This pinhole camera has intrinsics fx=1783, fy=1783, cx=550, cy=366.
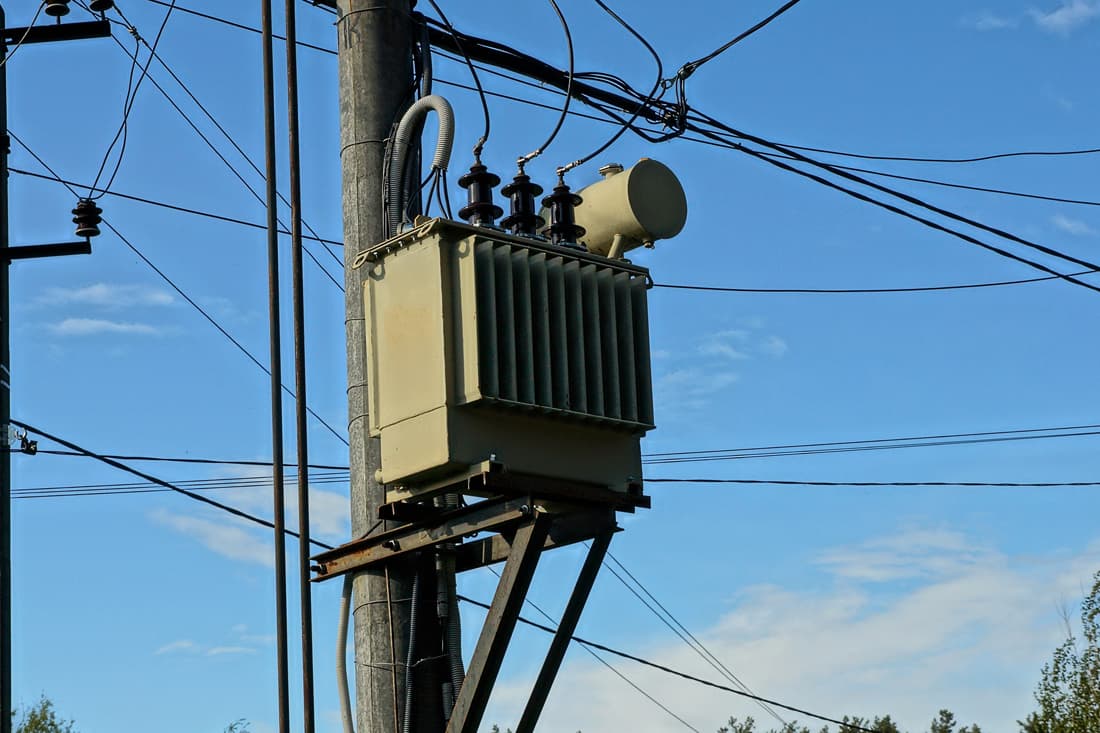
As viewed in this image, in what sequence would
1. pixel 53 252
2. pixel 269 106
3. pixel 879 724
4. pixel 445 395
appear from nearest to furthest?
pixel 445 395 < pixel 269 106 < pixel 53 252 < pixel 879 724

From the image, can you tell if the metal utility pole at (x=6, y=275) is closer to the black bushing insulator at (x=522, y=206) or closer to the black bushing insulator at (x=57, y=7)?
the black bushing insulator at (x=57, y=7)

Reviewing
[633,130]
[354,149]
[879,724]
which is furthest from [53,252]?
[879,724]

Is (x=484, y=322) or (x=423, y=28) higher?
(x=423, y=28)

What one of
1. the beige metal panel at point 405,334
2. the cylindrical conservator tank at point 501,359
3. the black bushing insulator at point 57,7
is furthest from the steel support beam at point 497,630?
the black bushing insulator at point 57,7

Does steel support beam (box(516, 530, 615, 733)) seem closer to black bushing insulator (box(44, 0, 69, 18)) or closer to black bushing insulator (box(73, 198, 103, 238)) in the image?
black bushing insulator (box(73, 198, 103, 238))

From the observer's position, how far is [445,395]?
6.87 meters

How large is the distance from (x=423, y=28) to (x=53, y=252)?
2662 mm

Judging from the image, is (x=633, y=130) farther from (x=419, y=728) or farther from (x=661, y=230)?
(x=419, y=728)

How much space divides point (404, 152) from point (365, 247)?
0.44 metres

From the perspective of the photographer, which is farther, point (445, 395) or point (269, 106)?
point (269, 106)

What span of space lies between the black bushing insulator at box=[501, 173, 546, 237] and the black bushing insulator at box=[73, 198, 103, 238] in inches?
118

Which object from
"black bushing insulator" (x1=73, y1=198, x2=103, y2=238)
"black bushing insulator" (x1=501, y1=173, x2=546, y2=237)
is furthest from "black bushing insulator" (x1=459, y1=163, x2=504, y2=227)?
"black bushing insulator" (x1=73, y1=198, x2=103, y2=238)

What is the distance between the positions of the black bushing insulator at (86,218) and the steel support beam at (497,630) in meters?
3.64

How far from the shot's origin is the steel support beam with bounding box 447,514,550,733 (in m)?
7.02
